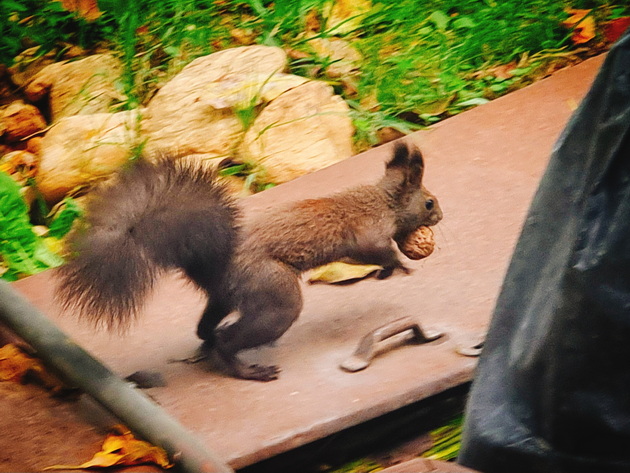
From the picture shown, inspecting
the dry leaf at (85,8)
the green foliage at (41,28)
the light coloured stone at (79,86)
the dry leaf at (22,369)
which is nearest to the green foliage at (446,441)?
the dry leaf at (22,369)

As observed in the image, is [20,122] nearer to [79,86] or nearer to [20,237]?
[79,86]

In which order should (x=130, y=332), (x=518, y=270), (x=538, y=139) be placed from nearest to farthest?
(x=518, y=270), (x=130, y=332), (x=538, y=139)

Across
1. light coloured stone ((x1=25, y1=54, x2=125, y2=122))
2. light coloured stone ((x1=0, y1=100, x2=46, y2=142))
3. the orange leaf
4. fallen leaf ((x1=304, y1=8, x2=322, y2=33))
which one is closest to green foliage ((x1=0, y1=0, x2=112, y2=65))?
light coloured stone ((x1=25, y1=54, x2=125, y2=122))

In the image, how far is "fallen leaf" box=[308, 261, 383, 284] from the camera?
2908 millimetres

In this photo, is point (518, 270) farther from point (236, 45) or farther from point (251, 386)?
point (236, 45)

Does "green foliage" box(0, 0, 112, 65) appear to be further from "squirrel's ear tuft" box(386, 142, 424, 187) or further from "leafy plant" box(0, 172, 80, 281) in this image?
"squirrel's ear tuft" box(386, 142, 424, 187)

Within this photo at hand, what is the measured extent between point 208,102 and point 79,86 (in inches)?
33.6

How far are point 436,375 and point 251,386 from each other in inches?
20.4

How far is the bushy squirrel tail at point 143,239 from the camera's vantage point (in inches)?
87.7

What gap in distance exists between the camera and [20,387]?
2.27 meters

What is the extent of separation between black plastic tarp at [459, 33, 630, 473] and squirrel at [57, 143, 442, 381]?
0.71 metres

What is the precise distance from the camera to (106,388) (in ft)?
6.59

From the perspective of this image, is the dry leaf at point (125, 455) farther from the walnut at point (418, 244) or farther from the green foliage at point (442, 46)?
the green foliage at point (442, 46)

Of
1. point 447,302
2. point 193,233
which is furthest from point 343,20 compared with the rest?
point 193,233
